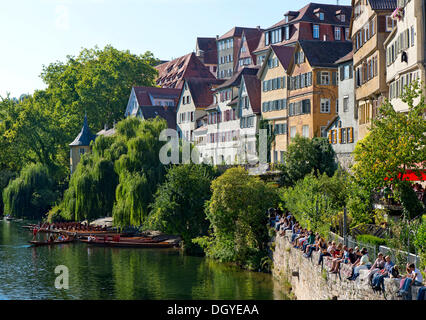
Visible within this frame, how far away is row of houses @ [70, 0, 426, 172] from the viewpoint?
38281 mm

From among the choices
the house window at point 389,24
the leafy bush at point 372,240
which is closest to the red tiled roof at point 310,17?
the house window at point 389,24

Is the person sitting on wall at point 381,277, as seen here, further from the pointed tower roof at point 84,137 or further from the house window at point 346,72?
the pointed tower roof at point 84,137

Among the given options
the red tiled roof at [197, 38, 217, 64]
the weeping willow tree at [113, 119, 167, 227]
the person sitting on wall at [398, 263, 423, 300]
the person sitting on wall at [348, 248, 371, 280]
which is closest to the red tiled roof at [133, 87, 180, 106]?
the weeping willow tree at [113, 119, 167, 227]

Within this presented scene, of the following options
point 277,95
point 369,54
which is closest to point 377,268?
point 369,54

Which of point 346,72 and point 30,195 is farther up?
point 346,72

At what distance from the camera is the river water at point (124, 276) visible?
115ft

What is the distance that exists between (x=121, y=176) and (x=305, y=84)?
56.1 ft

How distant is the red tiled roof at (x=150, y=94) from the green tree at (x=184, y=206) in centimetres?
3698

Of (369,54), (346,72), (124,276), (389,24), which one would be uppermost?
(389,24)

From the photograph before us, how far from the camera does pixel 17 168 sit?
90625 millimetres

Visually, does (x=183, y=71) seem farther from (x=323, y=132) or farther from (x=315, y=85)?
(x=323, y=132)

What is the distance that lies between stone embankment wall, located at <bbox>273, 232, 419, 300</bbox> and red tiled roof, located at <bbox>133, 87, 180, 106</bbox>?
5071 centimetres

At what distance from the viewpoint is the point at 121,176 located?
5597 cm

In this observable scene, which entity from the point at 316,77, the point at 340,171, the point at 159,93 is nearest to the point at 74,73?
the point at 159,93
